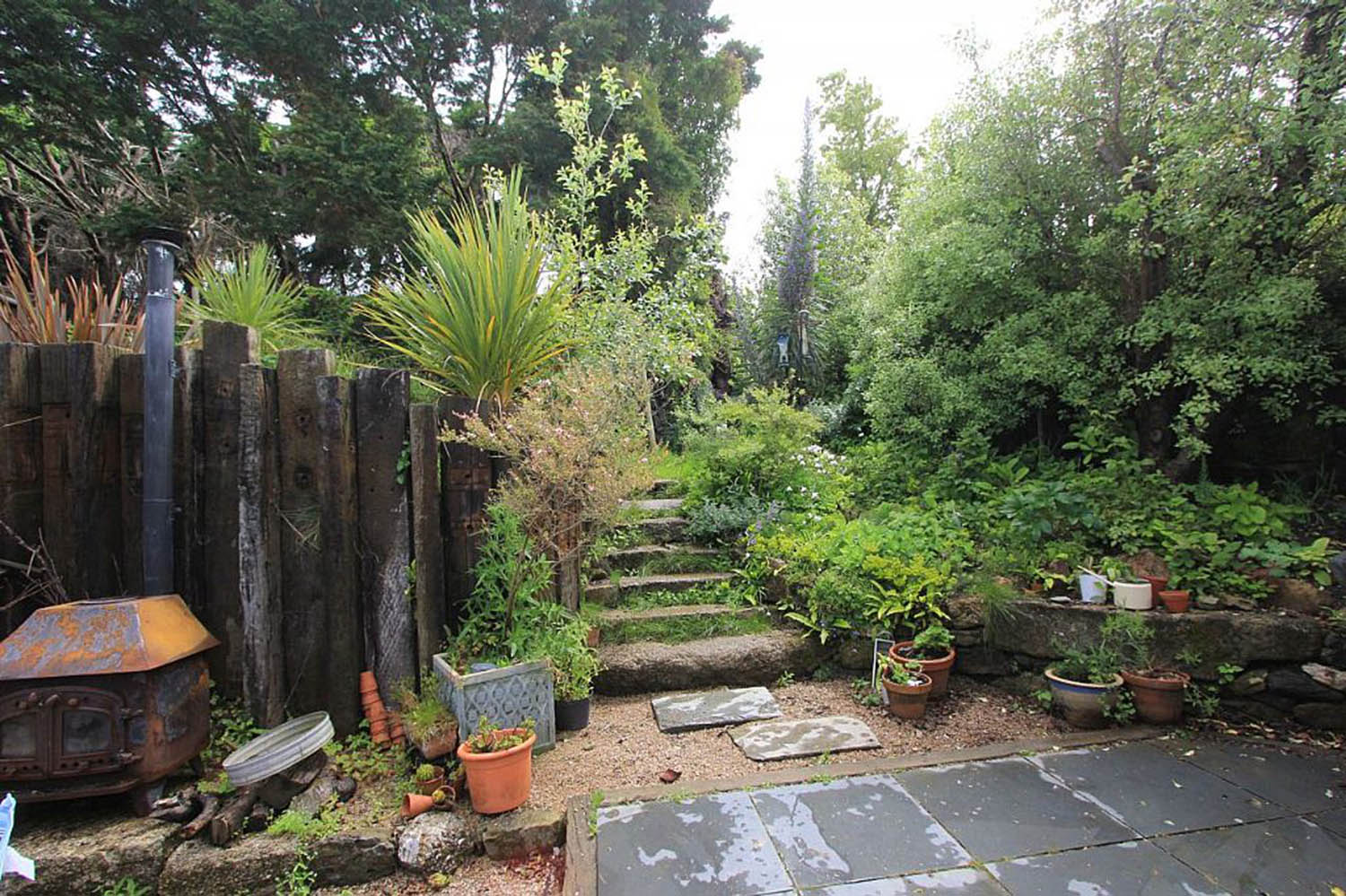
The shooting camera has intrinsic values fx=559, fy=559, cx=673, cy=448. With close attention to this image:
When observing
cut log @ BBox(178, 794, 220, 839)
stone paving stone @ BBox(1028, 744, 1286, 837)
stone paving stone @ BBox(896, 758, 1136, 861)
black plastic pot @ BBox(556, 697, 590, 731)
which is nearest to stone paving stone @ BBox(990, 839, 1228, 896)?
stone paving stone @ BBox(896, 758, 1136, 861)

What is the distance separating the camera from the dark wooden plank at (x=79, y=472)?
225 centimetres

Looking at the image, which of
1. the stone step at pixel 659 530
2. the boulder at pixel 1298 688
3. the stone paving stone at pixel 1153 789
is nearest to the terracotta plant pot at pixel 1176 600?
the boulder at pixel 1298 688

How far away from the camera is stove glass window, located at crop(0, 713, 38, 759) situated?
1803 mm

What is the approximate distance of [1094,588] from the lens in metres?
2.86

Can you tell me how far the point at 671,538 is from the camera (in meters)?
4.38

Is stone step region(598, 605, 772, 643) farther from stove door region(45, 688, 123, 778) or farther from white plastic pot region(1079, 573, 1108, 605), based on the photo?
stove door region(45, 688, 123, 778)

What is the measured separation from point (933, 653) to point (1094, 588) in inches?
33.9

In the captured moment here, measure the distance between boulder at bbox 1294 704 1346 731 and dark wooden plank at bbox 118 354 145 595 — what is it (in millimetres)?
5152

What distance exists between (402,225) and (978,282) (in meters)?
6.30

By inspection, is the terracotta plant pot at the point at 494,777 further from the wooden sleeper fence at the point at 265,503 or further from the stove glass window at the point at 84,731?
the stove glass window at the point at 84,731

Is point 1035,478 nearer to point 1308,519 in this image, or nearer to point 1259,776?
point 1308,519

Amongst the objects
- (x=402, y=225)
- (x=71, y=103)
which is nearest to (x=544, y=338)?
(x=402, y=225)

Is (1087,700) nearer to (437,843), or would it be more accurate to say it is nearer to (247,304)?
(437,843)

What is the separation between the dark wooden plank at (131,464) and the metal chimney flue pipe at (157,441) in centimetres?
14
